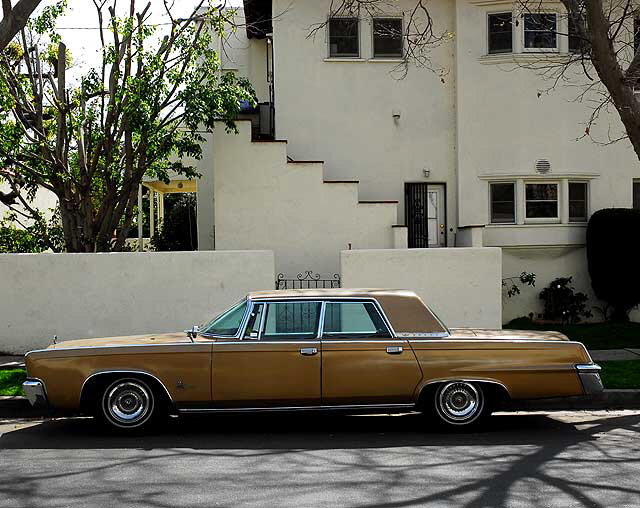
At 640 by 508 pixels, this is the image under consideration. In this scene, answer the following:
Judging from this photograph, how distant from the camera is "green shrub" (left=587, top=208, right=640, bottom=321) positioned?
1688cm

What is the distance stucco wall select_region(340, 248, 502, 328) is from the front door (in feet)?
10.8

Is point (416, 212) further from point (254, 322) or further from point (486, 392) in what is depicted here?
point (254, 322)

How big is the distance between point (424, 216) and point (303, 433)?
32.3 feet

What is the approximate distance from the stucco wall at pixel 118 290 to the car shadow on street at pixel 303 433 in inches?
168

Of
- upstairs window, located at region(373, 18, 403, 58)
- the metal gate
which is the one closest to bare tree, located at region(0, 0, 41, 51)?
upstairs window, located at region(373, 18, 403, 58)

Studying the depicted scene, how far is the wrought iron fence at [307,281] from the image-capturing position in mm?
15672

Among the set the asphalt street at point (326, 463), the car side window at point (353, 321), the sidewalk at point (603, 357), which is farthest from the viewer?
the sidewalk at point (603, 357)

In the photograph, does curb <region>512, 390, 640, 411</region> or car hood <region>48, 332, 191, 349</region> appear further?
curb <region>512, 390, 640, 411</region>

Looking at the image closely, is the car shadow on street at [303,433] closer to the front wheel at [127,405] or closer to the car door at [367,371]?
the front wheel at [127,405]

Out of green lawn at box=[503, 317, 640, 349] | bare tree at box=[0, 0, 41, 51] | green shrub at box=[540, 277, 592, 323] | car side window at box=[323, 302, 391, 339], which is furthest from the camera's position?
green shrub at box=[540, 277, 592, 323]

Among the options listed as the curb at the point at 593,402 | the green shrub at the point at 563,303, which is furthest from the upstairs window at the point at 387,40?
the curb at the point at 593,402

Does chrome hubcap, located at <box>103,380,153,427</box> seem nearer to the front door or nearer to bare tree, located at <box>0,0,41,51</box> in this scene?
bare tree, located at <box>0,0,41,51</box>

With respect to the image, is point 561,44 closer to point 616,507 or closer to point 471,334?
point 471,334

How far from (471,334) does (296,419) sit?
7.44ft
